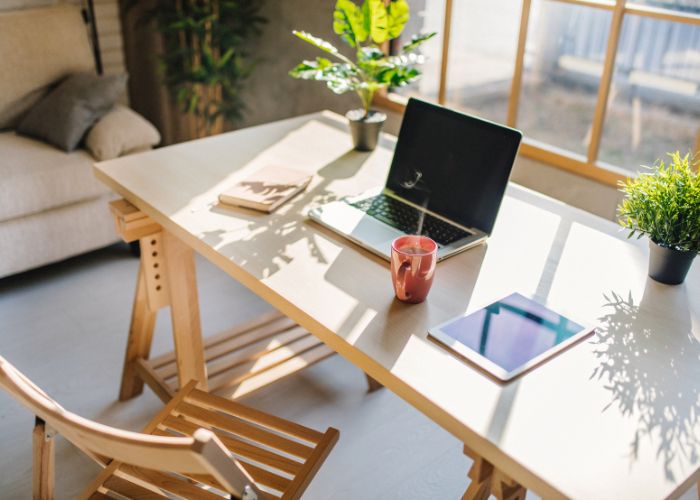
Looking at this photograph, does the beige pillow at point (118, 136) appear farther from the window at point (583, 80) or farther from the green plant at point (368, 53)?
the window at point (583, 80)

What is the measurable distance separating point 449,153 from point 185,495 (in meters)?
0.91

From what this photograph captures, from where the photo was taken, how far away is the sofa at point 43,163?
103 inches

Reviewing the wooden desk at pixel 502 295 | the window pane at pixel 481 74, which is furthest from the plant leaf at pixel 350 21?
the window pane at pixel 481 74

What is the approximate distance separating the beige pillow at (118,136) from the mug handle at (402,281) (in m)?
1.80

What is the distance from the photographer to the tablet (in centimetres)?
118

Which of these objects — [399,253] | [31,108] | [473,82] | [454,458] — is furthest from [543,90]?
[399,253]

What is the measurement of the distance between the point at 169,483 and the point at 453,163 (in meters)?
0.90

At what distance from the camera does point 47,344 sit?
2.44m

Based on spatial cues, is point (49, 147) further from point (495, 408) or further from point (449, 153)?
point (495, 408)

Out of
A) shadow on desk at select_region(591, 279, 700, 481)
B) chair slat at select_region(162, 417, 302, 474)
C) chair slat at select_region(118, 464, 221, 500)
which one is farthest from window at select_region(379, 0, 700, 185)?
chair slat at select_region(118, 464, 221, 500)

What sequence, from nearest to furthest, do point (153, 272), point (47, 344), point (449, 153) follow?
point (449, 153)
point (153, 272)
point (47, 344)

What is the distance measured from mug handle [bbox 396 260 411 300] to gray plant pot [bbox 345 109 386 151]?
801 mm

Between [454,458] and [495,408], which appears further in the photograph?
[454,458]

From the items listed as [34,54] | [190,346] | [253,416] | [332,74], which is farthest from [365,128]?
[34,54]
